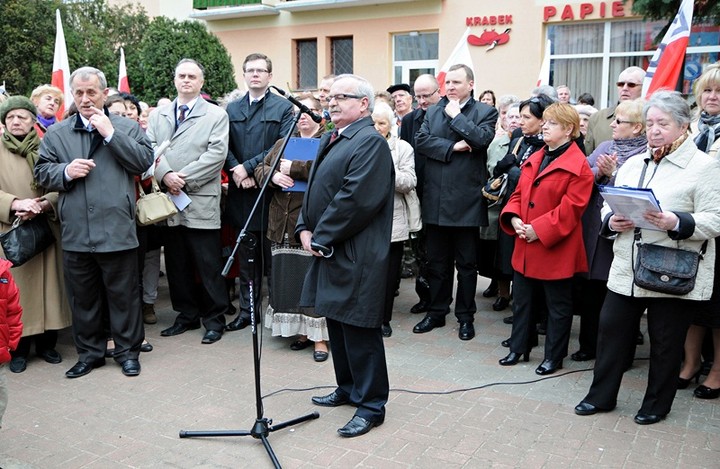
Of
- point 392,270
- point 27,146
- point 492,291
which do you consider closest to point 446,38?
point 492,291

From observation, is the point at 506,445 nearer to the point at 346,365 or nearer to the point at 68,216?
the point at 346,365

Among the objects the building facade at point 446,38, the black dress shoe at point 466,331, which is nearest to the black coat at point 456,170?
the black dress shoe at point 466,331

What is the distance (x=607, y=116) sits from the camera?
6316mm

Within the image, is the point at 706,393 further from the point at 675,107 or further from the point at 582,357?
the point at 675,107

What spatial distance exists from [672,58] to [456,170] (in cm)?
230

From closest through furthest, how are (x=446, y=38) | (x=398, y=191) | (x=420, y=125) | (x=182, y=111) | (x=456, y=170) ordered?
1. (x=456, y=170)
2. (x=182, y=111)
3. (x=398, y=191)
4. (x=420, y=125)
5. (x=446, y=38)

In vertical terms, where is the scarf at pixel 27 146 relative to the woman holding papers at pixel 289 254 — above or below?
above

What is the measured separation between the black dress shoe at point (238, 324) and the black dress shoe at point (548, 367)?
2756 millimetres

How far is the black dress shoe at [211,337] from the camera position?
6.26 metres

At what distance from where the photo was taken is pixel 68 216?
5.40 meters

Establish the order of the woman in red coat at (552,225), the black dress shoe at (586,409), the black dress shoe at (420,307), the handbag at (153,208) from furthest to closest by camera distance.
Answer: the black dress shoe at (420,307) < the handbag at (153,208) < the woman in red coat at (552,225) < the black dress shoe at (586,409)

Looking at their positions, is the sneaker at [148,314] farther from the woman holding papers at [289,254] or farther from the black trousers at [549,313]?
the black trousers at [549,313]

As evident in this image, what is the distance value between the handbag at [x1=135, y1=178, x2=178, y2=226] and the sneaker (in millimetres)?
1393

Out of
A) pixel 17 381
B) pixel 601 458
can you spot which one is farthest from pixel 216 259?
pixel 601 458
